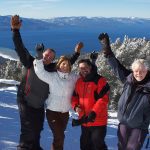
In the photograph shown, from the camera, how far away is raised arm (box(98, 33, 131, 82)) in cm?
562

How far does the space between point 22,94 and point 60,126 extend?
30.2 inches

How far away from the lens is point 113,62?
5.72 m

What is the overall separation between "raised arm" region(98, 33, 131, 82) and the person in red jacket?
0.31m

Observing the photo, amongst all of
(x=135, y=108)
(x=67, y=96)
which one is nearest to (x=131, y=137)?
(x=135, y=108)

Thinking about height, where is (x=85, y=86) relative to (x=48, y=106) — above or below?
above

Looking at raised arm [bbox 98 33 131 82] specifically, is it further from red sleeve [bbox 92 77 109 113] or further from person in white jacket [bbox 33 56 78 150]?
person in white jacket [bbox 33 56 78 150]

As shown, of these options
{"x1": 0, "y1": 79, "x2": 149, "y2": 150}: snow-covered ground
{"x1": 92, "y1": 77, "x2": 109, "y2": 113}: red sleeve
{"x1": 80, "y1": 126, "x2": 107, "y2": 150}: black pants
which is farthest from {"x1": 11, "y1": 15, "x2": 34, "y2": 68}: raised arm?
{"x1": 0, "y1": 79, "x2": 149, "y2": 150}: snow-covered ground

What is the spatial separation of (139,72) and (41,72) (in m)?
1.46

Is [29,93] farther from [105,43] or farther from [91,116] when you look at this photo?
[105,43]

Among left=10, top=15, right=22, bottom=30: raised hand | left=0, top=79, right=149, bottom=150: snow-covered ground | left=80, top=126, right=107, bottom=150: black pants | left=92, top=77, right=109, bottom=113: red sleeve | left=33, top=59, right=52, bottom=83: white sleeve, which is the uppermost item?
left=10, top=15, right=22, bottom=30: raised hand

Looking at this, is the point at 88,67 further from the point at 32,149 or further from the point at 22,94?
the point at 32,149

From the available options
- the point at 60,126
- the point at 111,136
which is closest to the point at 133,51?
the point at 111,136

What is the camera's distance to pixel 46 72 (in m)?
5.55

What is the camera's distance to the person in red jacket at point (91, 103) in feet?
17.7
